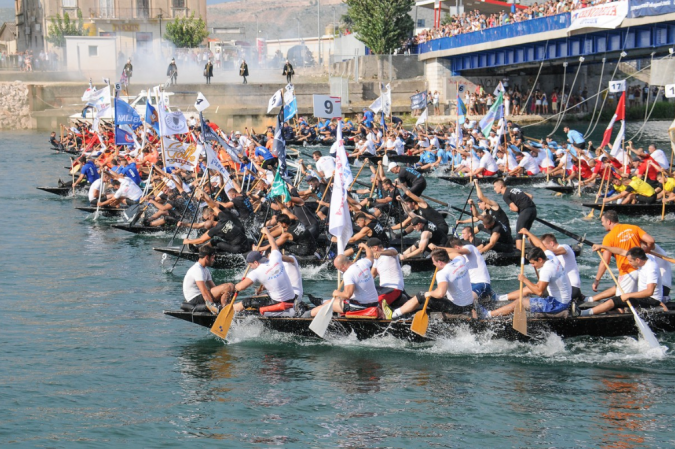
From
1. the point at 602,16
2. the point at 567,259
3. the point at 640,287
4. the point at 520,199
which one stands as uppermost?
the point at 602,16

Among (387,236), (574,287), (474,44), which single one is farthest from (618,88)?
(474,44)

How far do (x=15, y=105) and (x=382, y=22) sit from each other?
27.3 m

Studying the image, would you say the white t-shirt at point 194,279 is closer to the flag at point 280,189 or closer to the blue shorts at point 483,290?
the blue shorts at point 483,290

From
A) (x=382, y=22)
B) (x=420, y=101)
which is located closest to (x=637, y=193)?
(x=420, y=101)

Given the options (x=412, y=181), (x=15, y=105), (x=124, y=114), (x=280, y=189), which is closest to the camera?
(x=280, y=189)

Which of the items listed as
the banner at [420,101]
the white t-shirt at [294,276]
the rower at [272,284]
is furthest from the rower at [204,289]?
the banner at [420,101]

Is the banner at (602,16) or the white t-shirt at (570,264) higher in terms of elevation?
the banner at (602,16)

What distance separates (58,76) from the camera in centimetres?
7156

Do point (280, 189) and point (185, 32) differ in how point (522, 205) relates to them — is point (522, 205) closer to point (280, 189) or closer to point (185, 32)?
point (280, 189)

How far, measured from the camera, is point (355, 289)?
1489cm

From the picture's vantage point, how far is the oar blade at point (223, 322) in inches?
589

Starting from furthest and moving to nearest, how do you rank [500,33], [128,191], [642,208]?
1. [500,33]
2. [128,191]
3. [642,208]

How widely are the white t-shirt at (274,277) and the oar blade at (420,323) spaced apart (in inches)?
89.5

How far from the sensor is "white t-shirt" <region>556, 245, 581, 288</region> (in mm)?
14872
